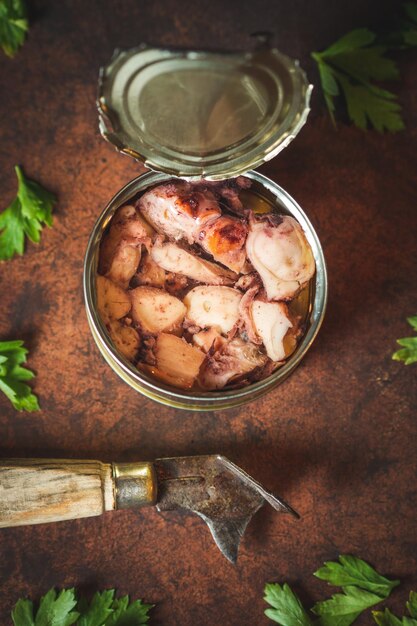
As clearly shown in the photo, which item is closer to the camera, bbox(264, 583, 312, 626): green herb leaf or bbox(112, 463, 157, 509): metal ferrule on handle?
bbox(112, 463, 157, 509): metal ferrule on handle

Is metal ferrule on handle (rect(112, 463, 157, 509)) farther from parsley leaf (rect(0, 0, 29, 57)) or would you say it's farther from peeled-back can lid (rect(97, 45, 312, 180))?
parsley leaf (rect(0, 0, 29, 57))

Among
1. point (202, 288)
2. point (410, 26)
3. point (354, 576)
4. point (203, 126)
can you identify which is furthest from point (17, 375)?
point (410, 26)

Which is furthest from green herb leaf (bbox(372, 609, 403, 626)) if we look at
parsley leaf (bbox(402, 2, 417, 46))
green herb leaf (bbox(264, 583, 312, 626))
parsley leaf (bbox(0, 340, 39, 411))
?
parsley leaf (bbox(402, 2, 417, 46))

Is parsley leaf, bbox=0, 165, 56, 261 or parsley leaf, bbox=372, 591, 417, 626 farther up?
parsley leaf, bbox=0, 165, 56, 261

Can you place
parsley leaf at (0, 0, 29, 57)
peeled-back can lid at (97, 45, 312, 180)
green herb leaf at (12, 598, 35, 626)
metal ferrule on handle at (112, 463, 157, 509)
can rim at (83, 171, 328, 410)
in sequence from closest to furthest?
peeled-back can lid at (97, 45, 312, 180) < can rim at (83, 171, 328, 410) < metal ferrule on handle at (112, 463, 157, 509) < green herb leaf at (12, 598, 35, 626) < parsley leaf at (0, 0, 29, 57)

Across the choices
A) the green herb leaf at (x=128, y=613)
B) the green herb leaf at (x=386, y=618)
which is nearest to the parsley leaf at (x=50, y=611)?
the green herb leaf at (x=128, y=613)

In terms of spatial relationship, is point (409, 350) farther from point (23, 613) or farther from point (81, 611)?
point (23, 613)

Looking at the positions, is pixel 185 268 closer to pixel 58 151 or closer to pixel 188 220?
pixel 188 220

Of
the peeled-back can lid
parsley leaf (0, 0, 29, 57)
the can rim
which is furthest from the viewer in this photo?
parsley leaf (0, 0, 29, 57)
